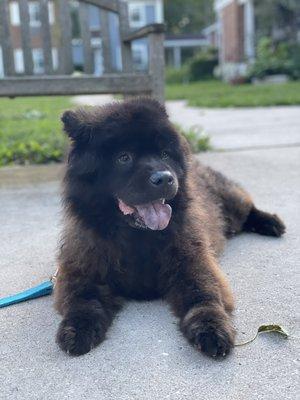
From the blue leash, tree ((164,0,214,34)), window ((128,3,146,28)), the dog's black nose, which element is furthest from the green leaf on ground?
tree ((164,0,214,34))

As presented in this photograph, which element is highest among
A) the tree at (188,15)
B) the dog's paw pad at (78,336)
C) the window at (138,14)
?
the tree at (188,15)

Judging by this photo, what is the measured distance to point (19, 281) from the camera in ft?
12.4

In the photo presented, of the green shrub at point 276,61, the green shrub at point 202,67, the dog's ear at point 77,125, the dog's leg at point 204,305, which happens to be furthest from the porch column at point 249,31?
the dog's leg at point 204,305

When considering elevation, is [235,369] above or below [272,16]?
below

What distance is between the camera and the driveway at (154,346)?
2375 millimetres

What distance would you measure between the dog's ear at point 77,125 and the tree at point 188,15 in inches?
2735

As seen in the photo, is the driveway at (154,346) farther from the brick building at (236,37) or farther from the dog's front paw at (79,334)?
the brick building at (236,37)

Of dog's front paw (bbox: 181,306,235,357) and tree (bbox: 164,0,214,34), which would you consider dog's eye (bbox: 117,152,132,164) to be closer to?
dog's front paw (bbox: 181,306,235,357)

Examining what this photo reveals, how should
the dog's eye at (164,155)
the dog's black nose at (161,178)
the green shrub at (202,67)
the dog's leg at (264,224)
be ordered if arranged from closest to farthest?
the dog's black nose at (161,178) → the dog's eye at (164,155) → the dog's leg at (264,224) → the green shrub at (202,67)

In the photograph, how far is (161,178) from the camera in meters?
2.91

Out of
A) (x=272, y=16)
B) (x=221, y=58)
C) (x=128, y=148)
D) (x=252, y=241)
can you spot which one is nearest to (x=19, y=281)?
(x=128, y=148)

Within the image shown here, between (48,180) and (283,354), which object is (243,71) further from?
(283,354)

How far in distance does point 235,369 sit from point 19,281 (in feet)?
5.88

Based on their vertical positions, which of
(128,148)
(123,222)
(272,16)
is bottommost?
(123,222)
